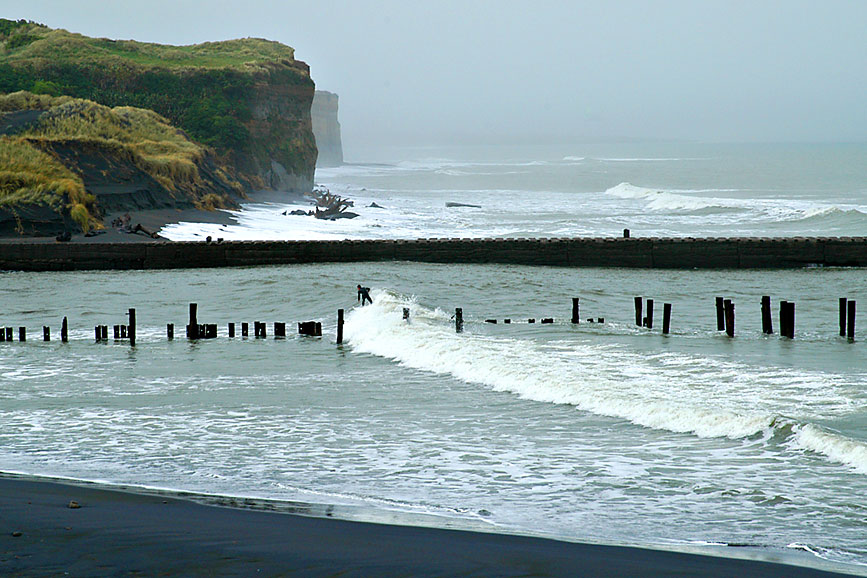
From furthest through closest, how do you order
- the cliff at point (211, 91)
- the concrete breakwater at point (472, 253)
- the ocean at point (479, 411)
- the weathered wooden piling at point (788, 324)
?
the cliff at point (211, 91) < the concrete breakwater at point (472, 253) < the weathered wooden piling at point (788, 324) < the ocean at point (479, 411)

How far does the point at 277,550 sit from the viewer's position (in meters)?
7.76

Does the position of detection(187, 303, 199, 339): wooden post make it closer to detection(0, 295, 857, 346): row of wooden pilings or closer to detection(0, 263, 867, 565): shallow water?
detection(0, 295, 857, 346): row of wooden pilings

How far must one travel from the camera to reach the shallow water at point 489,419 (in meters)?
9.62

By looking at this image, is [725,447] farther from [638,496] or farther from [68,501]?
[68,501]

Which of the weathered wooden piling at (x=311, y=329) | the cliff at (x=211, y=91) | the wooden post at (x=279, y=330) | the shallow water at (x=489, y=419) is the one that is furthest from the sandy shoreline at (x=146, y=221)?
the weathered wooden piling at (x=311, y=329)

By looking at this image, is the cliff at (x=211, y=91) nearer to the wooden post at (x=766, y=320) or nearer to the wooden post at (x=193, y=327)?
the wooden post at (x=193, y=327)

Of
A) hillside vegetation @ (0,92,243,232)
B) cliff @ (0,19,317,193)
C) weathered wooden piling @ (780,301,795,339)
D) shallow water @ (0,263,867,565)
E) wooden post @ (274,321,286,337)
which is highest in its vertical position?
cliff @ (0,19,317,193)

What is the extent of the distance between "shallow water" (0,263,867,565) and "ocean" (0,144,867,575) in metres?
0.05

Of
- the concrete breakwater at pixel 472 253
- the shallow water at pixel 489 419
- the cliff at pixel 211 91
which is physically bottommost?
the shallow water at pixel 489 419

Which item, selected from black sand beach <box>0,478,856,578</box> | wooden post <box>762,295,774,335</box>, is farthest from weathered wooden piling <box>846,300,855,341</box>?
black sand beach <box>0,478,856,578</box>

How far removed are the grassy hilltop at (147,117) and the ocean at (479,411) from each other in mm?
25358

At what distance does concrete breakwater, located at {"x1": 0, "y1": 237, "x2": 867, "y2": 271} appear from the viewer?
38031 mm

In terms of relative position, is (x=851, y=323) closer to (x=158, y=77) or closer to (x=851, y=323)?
(x=851, y=323)

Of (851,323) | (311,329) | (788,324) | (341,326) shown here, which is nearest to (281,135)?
(311,329)
